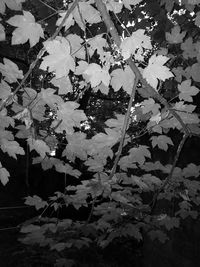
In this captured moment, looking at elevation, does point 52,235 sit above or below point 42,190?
above

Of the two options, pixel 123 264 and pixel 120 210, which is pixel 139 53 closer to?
pixel 120 210

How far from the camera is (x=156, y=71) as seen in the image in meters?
1.32

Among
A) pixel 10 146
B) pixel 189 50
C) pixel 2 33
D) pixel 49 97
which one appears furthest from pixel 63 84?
pixel 189 50

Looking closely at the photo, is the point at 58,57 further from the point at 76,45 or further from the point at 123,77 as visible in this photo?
the point at 123,77

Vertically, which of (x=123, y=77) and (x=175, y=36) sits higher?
(x=175, y=36)

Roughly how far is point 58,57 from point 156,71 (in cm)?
44

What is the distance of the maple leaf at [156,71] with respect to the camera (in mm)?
1309

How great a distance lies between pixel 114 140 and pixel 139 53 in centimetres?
62

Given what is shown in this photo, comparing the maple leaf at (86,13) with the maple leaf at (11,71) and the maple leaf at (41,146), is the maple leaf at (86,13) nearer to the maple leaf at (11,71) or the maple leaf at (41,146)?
the maple leaf at (11,71)

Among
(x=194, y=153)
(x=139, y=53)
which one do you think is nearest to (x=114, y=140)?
(x=139, y=53)

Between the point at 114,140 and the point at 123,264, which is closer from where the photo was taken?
the point at 114,140

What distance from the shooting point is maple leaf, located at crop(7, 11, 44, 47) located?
1392 millimetres

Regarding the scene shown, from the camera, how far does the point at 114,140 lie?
1.84 meters

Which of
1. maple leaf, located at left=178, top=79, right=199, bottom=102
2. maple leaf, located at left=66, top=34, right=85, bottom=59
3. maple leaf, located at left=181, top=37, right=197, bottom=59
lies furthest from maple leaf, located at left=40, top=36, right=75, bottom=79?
maple leaf, located at left=181, top=37, right=197, bottom=59
